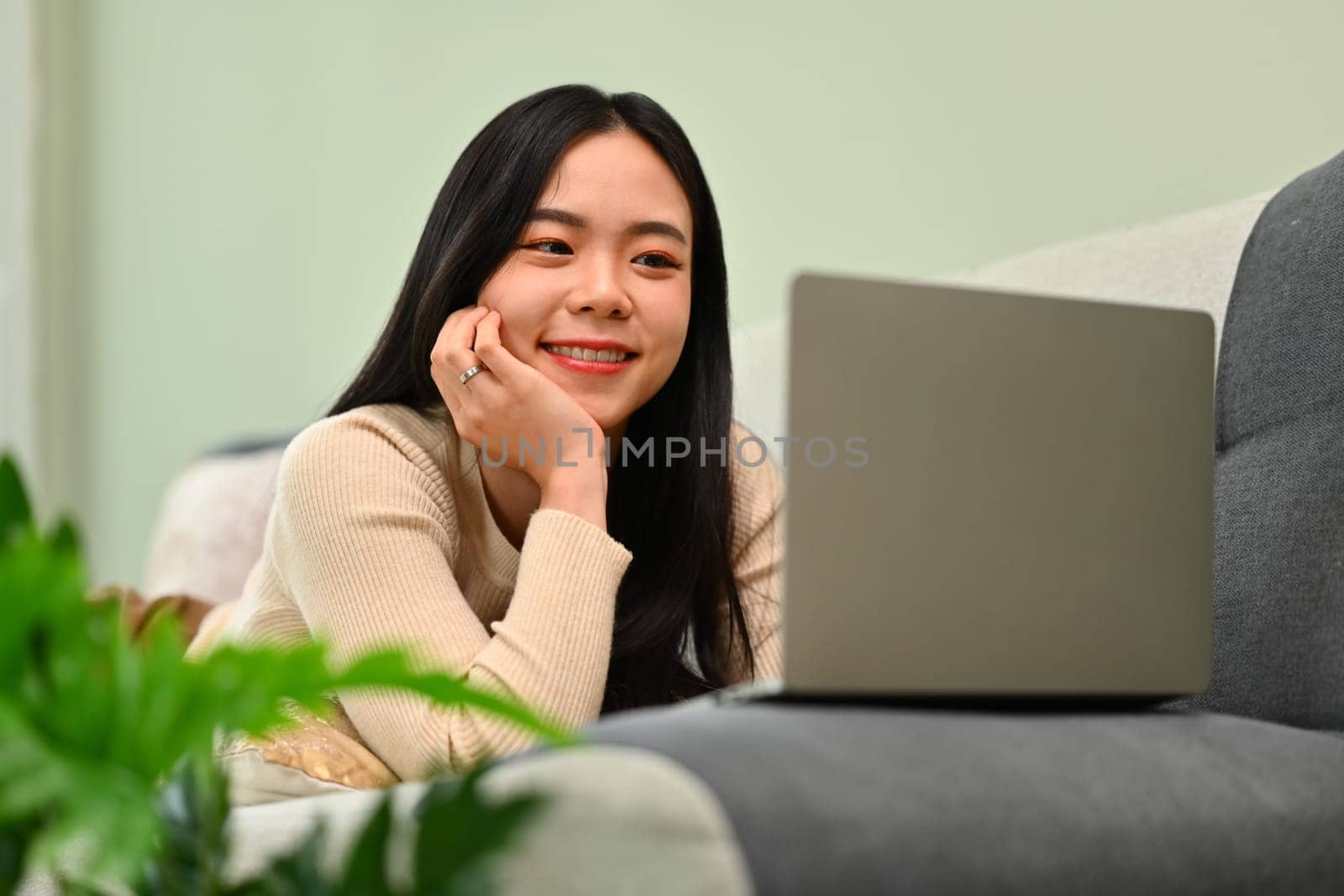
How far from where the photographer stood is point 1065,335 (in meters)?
0.85

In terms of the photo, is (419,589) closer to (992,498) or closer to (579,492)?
(579,492)

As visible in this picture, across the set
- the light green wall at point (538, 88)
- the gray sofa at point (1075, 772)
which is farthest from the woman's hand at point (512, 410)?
the light green wall at point (538, 88)

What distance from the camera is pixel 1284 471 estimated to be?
3.69 ft

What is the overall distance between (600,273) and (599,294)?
3cm

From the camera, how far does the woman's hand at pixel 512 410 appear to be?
128 centimetres

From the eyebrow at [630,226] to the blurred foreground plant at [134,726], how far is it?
780mm

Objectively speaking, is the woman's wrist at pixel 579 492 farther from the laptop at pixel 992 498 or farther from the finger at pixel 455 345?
the laptop at pixel 992 498

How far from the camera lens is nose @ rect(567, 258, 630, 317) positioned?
1.32m

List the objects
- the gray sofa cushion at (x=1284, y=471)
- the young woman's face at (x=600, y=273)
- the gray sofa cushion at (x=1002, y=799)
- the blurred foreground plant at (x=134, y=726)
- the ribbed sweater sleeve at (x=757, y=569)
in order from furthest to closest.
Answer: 1. the ribbed sweater sleeve at (x=757, y=569)
2. the young woman's face at (x=600, y=273)
3. the gray sofa cushion at (x=1284, y=471)
4. the gray sofa cushion at (x=1002, y=799)
5. the blurred foreground plant at (x=134, y=726)

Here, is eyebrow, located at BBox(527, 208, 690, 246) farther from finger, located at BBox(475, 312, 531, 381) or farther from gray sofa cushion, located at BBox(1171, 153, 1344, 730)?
gray sofa cushion, located at BBox(1171, 153, 1344, 730)

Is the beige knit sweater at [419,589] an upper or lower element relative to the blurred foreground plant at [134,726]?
lower

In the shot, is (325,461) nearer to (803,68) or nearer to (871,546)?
(871,546)

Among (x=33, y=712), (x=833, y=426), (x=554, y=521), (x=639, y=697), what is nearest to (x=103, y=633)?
(x=33, y=712)

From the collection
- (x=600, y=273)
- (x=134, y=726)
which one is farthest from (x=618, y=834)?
(x=600, y=273)
